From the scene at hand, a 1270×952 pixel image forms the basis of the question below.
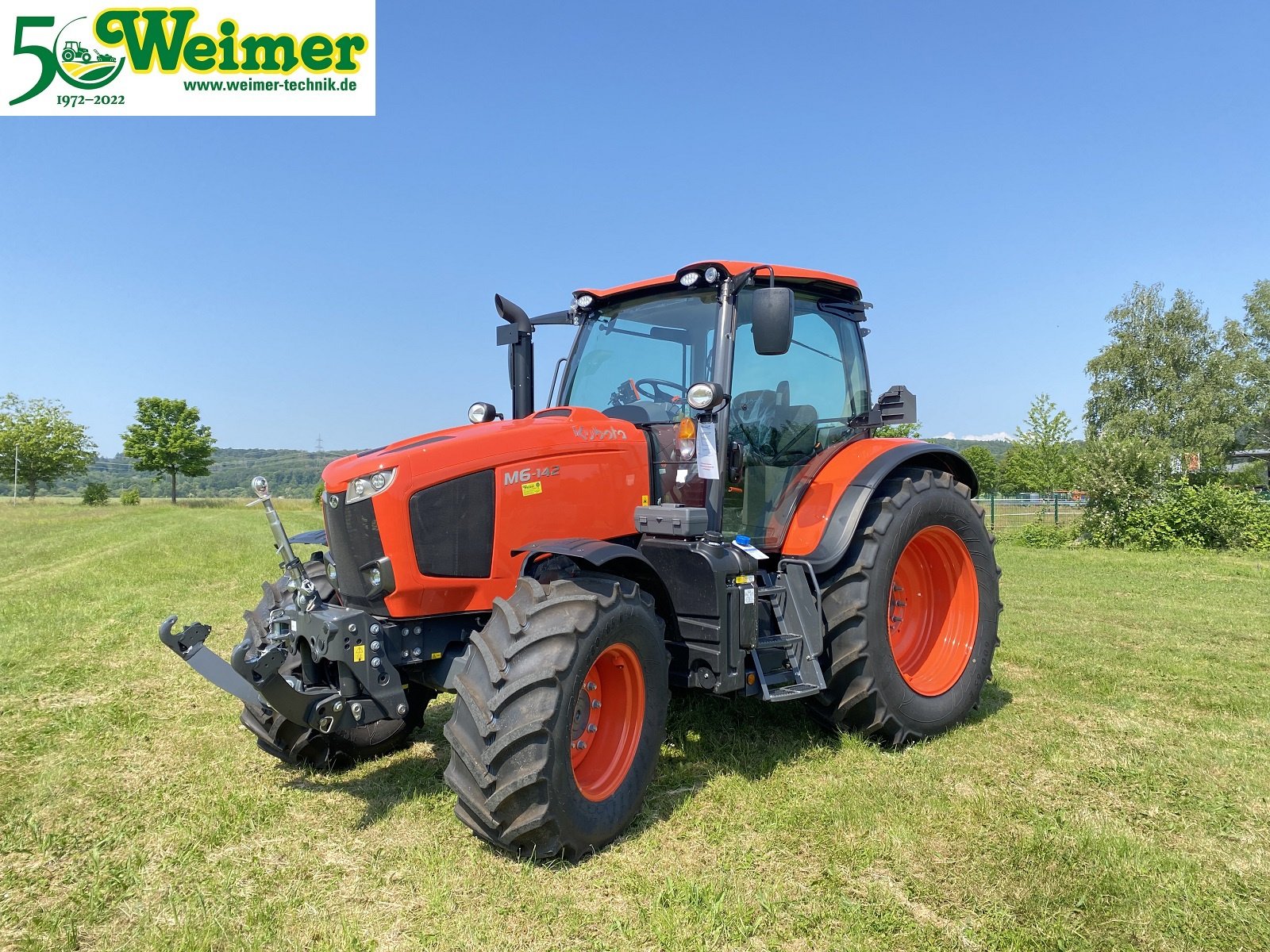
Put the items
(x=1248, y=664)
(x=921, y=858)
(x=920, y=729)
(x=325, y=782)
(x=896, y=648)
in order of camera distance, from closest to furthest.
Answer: (x=921, y=858), (x=325, y=782), (x=920, y=729), (x=896, y=648), (x=1248, y=664)

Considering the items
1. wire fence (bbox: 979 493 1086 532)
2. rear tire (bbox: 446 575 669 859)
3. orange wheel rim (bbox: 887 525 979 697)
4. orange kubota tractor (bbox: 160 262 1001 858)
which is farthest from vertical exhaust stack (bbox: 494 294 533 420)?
wire fence (bbox: 979 493 1086 532)

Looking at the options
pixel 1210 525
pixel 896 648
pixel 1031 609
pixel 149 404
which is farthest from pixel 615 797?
pixel 149 404

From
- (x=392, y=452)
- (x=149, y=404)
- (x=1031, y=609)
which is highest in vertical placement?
(x=149, y=404)

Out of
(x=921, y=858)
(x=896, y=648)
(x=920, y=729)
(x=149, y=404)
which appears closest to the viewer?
(x=921, y=858)

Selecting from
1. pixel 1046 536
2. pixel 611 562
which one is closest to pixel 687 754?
pixel 611 562

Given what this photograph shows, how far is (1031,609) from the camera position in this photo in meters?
9.81

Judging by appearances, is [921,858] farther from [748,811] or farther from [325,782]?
[325,782]

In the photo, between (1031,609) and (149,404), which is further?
(149,404)

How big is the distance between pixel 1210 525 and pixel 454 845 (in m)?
17.6

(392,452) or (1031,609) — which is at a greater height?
(392,452)

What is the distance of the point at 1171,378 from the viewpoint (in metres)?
36.5

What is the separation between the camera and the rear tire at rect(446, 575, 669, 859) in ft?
10.0

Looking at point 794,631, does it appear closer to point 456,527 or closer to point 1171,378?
point 456,527

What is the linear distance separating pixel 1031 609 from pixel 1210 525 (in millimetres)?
9298
